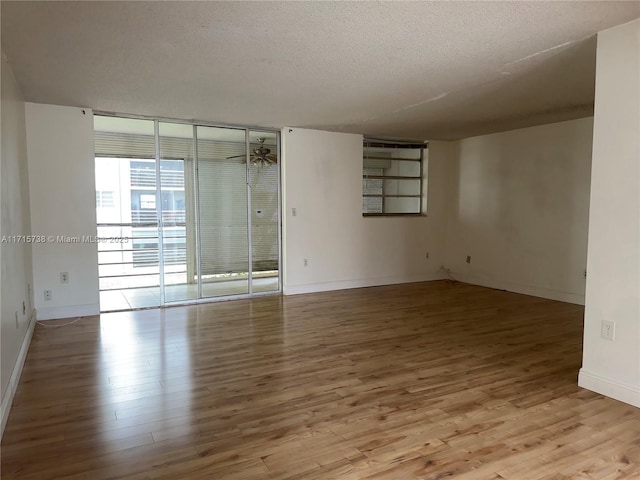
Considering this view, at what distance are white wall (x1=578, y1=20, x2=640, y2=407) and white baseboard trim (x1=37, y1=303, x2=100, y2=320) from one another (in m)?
4.73

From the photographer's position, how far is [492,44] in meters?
2.70

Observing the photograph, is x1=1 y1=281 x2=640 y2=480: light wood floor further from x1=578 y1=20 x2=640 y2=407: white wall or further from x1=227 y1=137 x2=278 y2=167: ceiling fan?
x1=227 y1=137 x2=278 y2=167: ceiling fan

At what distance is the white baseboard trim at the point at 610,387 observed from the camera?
251cm

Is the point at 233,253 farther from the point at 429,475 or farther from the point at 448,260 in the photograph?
the point at 429,475

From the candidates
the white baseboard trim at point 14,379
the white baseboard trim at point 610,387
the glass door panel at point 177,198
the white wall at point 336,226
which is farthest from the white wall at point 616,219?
the glass door panel at point 177,198

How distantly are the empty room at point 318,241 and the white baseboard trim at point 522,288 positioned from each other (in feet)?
0.08

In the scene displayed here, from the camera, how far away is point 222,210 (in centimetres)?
552

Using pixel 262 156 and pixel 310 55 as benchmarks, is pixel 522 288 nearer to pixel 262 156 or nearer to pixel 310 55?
pixel 262 156

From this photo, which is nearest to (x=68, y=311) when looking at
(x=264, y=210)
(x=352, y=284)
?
(x=264, y=210)

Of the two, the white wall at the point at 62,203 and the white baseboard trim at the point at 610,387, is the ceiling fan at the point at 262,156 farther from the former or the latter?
the white baseboard trim at the point at 610,387

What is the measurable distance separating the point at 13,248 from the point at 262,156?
329 centimetres

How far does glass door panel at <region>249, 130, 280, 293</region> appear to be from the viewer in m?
5.72

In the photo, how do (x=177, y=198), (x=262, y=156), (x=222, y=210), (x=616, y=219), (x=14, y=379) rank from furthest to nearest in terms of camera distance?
1. (x=262, y=156)
2. (x=222, y=210)
3. (x=177, y=198)
4. (x=14, y=379)
5. (x=616, y=219)

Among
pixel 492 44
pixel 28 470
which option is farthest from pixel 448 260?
pixel 28 470
